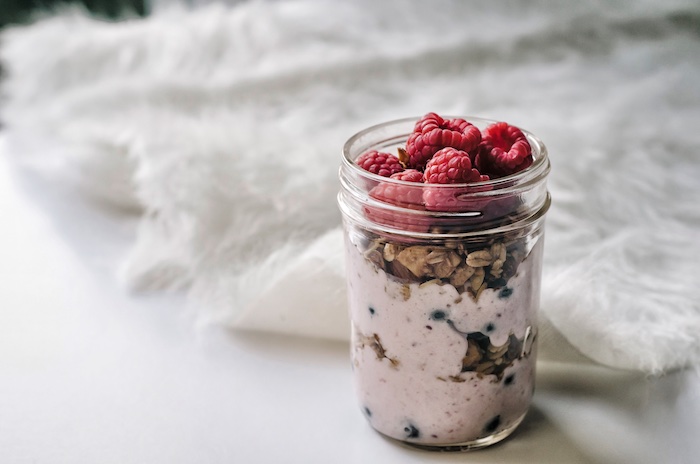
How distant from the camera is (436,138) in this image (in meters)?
0.56

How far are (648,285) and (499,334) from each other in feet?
0.77

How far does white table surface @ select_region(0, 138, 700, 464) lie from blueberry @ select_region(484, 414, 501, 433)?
2 centimetres

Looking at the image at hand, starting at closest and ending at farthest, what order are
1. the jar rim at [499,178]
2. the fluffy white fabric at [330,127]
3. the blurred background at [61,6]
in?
the jar rim at [499,178]
the fluffy white fabric at [330,127]
the blurred background at [61,6]

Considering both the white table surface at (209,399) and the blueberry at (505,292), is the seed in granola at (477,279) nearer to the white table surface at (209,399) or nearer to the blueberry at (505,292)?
the blueberry at (505,292)

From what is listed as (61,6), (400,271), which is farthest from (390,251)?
(61,6)

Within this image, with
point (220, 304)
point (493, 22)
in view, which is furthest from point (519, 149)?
point (493, 22)

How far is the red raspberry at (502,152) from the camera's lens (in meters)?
0.56

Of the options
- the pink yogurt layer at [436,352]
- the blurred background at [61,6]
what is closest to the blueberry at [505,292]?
the pink yogurt layer at [436,352]

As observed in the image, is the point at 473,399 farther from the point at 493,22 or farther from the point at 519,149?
the point at 493,22

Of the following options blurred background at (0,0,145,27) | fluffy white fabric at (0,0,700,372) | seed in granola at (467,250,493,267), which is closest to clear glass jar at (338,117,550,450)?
seed in granola at (467,250,493,267)

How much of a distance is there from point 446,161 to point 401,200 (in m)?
0.04

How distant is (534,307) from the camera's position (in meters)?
0.60

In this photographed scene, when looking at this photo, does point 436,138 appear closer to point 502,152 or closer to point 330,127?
point 502,152

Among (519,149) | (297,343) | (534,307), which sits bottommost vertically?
(297,343)
